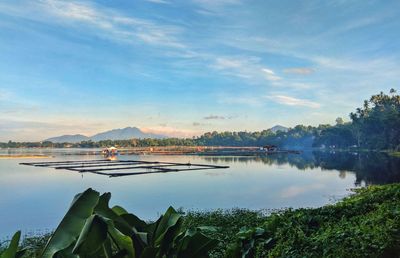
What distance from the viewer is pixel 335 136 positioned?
8869cm

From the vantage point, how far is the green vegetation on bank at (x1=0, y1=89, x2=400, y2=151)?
203 ft

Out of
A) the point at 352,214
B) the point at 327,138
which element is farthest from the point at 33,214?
the point at 327,138

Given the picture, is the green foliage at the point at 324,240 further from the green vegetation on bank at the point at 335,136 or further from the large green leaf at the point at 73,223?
the green vegetation on bank at the point at 335,136

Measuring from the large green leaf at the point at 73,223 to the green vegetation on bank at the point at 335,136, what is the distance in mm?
59640

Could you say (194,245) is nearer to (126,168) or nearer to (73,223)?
(73,223)

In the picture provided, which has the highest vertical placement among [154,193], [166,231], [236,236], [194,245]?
[166,231]

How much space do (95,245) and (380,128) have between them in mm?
74189

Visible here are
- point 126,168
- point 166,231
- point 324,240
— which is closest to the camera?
point 166,231

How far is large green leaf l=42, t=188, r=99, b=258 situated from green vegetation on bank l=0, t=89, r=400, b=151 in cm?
5964

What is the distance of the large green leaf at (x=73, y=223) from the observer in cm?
161

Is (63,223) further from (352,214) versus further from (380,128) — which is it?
(380,128)

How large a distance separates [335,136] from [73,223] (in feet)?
307

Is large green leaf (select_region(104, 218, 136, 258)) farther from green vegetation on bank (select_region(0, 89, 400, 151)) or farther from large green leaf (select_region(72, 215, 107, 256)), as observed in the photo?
green vegetation on bank (select_region(0, 89, 400, 151))

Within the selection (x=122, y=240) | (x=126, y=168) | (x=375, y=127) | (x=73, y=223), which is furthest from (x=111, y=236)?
(x=375, y=127)
